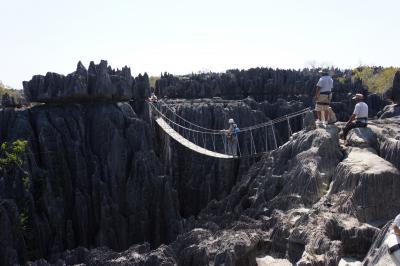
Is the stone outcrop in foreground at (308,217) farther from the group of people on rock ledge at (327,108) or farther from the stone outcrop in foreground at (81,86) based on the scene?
the stone outcrop in foreground at (81,86)

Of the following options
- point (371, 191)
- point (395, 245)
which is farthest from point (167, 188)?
point (395, 245)

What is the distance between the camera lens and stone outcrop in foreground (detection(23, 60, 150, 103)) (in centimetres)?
1777

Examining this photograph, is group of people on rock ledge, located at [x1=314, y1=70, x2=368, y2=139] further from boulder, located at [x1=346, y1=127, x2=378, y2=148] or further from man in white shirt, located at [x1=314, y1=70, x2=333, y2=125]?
boulder, located at [x1=346, y1=127, x2=378, y2=148]

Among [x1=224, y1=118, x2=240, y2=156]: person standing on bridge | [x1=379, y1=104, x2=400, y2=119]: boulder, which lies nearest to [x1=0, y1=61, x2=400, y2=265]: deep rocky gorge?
A: [x1=224, y1=118, x2=240, y2=156]: person standing on bridge

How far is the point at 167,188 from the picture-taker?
57.4ft

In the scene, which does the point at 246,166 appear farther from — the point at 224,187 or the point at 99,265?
the point at 99,265

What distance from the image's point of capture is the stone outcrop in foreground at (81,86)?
17.8m

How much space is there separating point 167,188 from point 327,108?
825 cm

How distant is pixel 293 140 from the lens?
36.4 feet

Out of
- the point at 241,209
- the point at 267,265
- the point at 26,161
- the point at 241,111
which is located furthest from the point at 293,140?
the point at 241,111

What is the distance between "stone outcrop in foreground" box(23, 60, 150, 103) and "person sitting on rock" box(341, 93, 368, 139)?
35.4ft

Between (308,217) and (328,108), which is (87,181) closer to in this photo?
(328,108)

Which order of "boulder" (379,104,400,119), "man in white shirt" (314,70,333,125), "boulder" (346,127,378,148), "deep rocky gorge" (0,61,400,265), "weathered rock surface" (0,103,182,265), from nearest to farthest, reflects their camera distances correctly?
"deep rocky gorge" (0,61,400,265) < "boulder" (346,127,378,148) < "man in white shirt" (314,70,333,125) < "weathered rock surface" (0,103,182,265) < "boulder" (379,104,400,119)

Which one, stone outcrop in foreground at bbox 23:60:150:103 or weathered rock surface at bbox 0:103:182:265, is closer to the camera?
weathered rock surface at bbox 0:103:182:265
